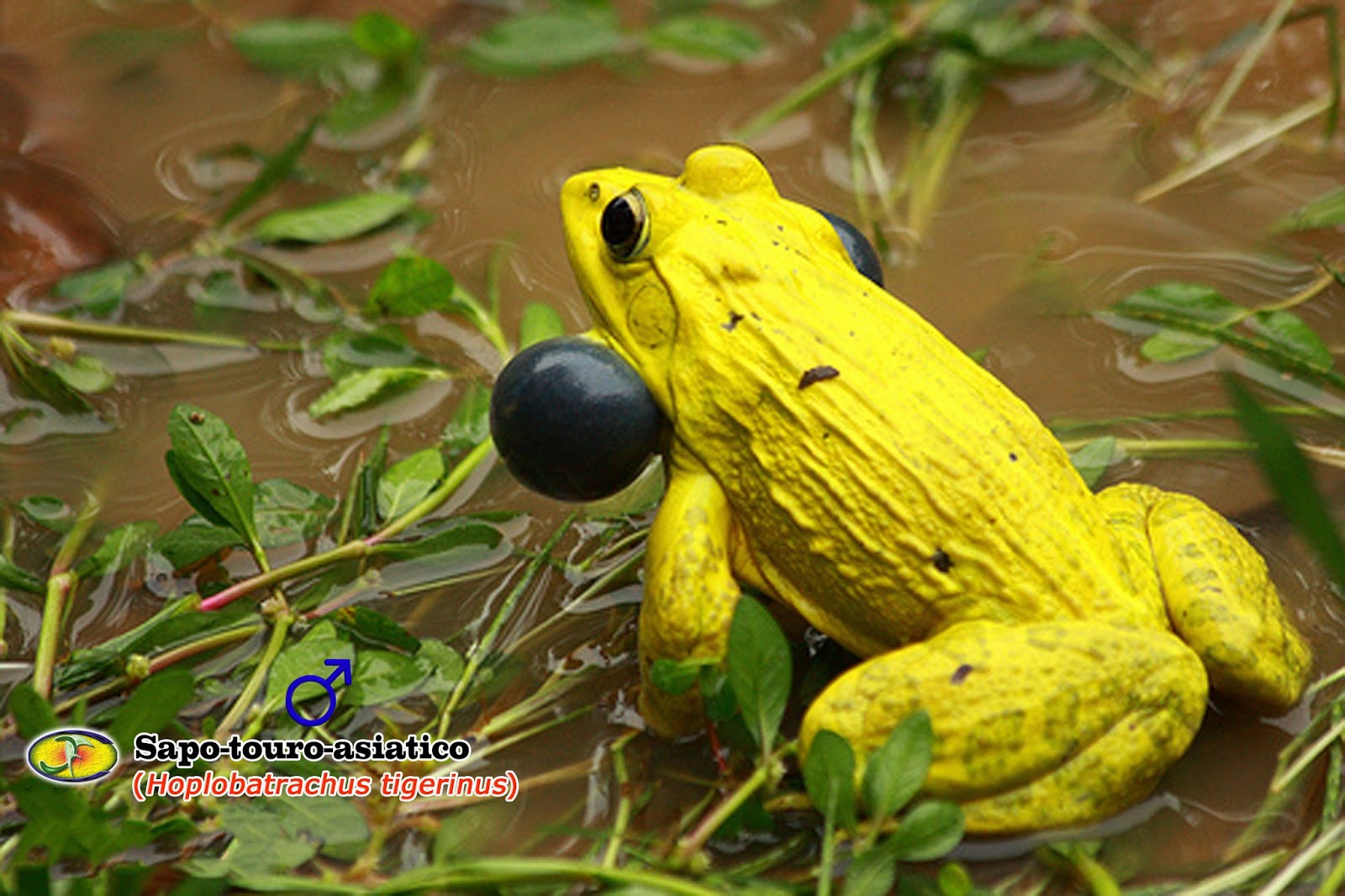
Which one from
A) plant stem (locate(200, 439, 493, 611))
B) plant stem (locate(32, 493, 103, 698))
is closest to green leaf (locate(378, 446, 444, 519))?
plant stem (locate(200, 439, 493, 611))

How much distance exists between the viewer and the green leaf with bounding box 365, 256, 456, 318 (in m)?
3.10

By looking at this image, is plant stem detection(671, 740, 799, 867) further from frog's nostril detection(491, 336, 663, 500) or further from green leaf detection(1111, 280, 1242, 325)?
green leaf detection(1111, 280, 1242, 325)

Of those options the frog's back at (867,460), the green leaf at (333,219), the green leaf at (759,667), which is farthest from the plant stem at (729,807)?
the green leaf at (333,219)

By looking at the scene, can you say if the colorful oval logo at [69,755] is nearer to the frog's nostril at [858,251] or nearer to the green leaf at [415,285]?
the green leaf at [415,285]

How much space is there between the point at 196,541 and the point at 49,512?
1.59ft

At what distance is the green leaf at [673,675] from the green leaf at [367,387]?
113 centimetres

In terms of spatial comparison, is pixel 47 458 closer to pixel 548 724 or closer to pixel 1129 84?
pixel 548 724

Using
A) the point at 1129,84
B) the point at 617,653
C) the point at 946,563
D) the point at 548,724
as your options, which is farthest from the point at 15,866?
the point at 1129,84

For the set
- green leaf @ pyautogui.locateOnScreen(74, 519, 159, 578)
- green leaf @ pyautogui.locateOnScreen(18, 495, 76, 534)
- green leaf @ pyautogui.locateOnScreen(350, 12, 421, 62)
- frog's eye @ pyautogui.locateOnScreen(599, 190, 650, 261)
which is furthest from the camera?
green leaf @ pyautogui.locateOnScreen(350, 12, 421, 62)

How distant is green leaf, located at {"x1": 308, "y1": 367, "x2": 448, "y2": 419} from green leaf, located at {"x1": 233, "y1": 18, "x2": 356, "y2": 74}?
1374 millimetres

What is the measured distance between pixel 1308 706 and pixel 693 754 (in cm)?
105

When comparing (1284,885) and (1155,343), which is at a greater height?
(1155,343)

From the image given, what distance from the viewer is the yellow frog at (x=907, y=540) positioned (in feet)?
6.66

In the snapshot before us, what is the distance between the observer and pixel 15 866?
77.9 inches
